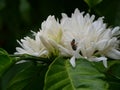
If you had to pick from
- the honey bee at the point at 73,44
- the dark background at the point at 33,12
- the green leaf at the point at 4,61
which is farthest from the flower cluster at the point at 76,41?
the dark background at the point at 33,12

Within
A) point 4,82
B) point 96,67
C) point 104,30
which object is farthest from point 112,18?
point 96,67

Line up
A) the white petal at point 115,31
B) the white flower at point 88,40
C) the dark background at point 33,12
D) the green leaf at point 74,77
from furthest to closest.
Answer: the dark background at point 33,12, the white petal at point 115,31, the white flower at point 88,40, the green leaf at point 74,77

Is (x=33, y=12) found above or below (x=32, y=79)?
above

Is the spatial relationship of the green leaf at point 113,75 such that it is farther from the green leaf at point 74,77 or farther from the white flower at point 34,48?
the white flower at point 34,48

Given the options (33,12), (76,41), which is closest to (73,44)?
(76,41)

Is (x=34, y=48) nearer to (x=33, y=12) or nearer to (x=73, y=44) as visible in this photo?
(x=73, y=44)

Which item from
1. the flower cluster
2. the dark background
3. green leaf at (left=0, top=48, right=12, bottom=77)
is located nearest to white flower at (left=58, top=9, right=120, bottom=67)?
the flower cluster
